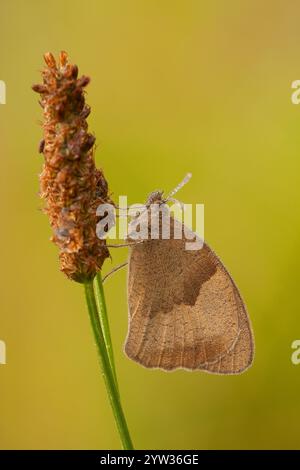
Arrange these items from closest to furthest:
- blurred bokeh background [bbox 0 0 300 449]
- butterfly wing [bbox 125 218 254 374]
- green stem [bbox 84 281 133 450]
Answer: green stem [bbox 84 281 133 450] → butterfly wing [bbox 125 218 254 374] → blurred bokeh background [bbox 0 0 300 449]

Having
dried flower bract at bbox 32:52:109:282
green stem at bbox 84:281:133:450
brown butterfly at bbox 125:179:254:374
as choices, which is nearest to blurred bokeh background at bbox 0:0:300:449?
brown butterfly at bbox 125:179:254:374

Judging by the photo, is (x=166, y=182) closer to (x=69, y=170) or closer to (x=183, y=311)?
(x=183, y=311)

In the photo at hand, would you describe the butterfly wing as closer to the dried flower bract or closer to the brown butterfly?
the brown butterfly

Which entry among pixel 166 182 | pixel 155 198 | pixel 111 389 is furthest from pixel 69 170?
pixel 166 182

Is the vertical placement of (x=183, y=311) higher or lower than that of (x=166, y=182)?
lower

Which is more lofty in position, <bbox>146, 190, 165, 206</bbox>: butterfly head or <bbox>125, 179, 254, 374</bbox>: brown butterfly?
<bbox>146, 190, 165, 206</bbox>: butterfly head

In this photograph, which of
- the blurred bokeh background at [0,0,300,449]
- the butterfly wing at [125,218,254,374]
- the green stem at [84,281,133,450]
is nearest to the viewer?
the green stem at [84,281,133,450]

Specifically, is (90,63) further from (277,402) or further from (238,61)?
(277,402)
